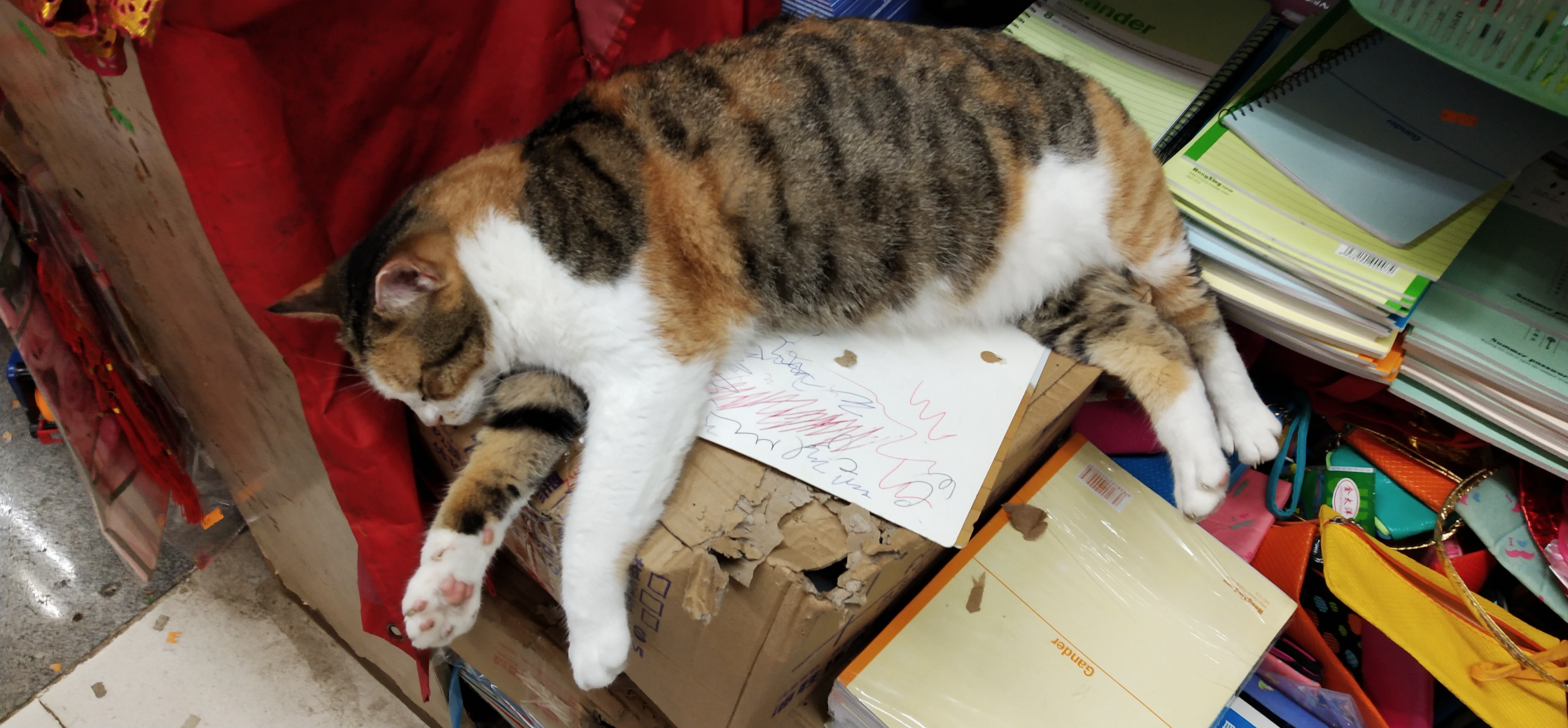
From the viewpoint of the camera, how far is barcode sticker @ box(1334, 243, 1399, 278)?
95cm

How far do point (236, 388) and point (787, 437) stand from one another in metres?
0.74

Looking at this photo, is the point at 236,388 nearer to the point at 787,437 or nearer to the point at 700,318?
the point at 700,318

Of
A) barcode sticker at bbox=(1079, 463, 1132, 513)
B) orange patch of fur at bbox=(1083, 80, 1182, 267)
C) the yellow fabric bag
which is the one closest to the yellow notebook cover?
barcode sticker at bbox=(1079, 463, 1132, 513)

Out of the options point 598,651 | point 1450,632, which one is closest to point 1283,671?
point 1450,632

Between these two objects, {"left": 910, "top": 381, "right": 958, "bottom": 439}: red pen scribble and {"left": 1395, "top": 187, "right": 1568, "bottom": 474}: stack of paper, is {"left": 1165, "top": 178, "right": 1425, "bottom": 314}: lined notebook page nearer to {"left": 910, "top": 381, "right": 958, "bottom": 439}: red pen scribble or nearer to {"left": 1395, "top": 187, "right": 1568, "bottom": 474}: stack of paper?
{"left": 1395, "top": 187, "right": 1568, "bottom": 474}: stack of paper

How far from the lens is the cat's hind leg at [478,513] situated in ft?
2.78

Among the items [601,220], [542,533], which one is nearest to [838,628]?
[542,533]

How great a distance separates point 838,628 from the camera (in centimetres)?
81

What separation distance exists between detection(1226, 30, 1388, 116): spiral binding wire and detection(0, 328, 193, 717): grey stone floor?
6.49 ft

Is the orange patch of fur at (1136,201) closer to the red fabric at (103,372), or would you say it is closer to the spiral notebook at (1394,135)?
the spiral notebook at (1394,135)

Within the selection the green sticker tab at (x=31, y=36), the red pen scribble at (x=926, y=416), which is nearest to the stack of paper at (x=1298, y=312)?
the red pen scribble at (x=926, y=416)

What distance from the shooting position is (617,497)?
0.82 m

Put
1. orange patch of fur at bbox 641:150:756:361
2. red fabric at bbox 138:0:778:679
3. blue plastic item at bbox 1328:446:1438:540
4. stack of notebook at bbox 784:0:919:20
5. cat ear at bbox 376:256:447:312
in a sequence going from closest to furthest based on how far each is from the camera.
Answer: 1. red fabric at bbox 138:0:778:679
2. cat ear at bbox 376:256:447:312
3. orange patch of fur at bbox 641:150:756:361
4. blue plastic item at bbox 1328:446:1438:540
5. stack of notebook at bbox 784:0:919:20

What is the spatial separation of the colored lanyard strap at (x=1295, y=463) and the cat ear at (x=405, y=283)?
3.82ft
